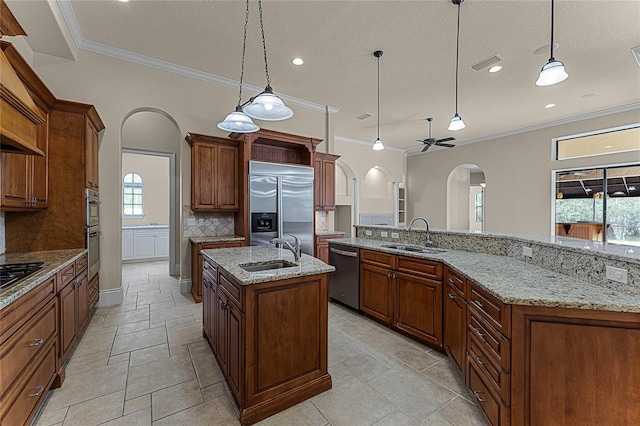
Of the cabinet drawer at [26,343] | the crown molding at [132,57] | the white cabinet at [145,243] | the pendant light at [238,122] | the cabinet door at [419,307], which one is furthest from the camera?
the white cabinet at [145,243]

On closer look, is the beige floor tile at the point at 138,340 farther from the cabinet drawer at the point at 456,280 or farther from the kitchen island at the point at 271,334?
the cabinet drawer at the point at 456,280

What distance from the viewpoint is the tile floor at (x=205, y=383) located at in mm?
1761

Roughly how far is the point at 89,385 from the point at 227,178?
9.88ft

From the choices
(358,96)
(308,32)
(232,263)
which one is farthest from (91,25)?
(358,96)

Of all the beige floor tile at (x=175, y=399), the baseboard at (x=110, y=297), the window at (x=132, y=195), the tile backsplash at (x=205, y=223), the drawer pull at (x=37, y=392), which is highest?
the window at (x=132, y=195)

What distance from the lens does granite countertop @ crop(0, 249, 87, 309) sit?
1387 millimetres

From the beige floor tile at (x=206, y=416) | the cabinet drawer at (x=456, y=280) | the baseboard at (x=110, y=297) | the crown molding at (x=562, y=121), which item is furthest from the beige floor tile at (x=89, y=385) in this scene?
the crown molding at (x=562, y=121)

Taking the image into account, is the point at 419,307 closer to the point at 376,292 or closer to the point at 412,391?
the point at 376,292

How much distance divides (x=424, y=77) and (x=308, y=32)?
6.90 feet

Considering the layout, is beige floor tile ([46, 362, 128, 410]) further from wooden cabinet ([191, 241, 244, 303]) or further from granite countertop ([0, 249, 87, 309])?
wooden cabinet ([191, 241, 244, 303])

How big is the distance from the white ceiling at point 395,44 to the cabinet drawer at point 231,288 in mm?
2755

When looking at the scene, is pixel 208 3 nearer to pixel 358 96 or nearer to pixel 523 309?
pixel 358 96

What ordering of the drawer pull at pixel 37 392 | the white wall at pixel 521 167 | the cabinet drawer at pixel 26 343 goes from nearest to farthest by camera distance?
the cabinet drawer at pixel 26 343 → the drawer pull at pixel 37 392 → the white wall at pixel 521 167

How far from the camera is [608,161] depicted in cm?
559
